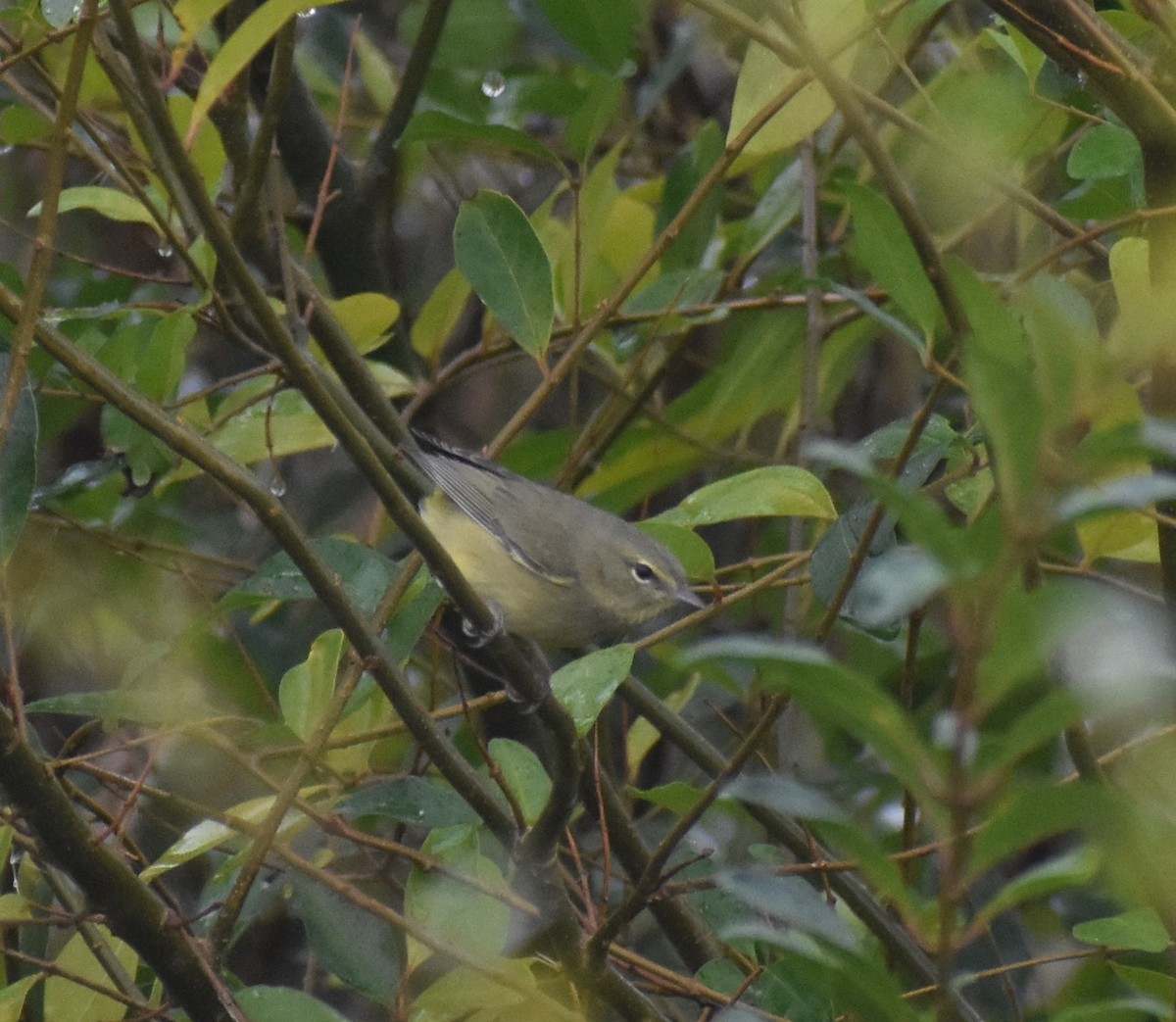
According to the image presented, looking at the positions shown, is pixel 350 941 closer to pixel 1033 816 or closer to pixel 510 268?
pixel 510 268

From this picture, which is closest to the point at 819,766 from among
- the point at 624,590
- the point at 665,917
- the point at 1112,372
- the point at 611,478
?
the point at 624,590

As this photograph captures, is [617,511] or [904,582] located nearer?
[904,582]

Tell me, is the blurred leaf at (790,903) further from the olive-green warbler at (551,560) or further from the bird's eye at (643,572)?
the bird's eye at (643,572)

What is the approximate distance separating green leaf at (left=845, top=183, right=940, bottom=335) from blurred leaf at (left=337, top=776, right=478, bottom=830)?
116 cm

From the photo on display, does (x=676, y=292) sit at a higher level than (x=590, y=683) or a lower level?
higher

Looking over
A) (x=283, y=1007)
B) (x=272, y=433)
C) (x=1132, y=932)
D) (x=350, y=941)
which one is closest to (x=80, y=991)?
(x=350, y=941)

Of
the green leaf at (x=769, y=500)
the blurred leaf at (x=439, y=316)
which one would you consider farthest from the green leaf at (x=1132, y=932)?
the blurred leaf at (x=439, y=316)

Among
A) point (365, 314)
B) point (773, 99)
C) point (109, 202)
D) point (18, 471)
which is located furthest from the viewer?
point (365, 314)

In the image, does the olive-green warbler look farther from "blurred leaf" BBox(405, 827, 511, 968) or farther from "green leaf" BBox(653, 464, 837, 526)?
"blurred leaf" BBox(405, 827, 511, 968)

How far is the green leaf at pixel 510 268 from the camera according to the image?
2.90 m

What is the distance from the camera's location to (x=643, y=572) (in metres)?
4.16

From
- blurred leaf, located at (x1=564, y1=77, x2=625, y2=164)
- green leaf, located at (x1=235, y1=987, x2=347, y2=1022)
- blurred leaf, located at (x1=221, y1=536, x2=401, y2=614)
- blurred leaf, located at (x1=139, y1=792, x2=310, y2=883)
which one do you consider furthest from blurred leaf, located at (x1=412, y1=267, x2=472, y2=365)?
green leaf, located at (x1=235, y1=987, x2=347, y2=1022)

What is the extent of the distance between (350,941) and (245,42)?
1517 mm

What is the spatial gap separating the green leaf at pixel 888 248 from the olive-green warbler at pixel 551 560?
1.90 m
